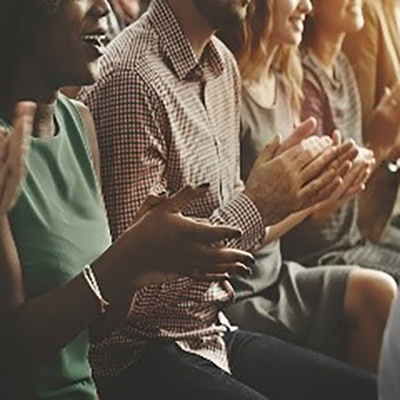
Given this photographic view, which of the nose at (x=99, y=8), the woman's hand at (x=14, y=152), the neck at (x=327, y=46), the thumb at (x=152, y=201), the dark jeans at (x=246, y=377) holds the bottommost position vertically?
the dark jeans at (x=246, y=377)

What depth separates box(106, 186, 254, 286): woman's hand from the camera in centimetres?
109

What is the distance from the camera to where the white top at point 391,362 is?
0.93 meters

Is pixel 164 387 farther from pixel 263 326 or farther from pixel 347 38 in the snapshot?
pixel 347 38

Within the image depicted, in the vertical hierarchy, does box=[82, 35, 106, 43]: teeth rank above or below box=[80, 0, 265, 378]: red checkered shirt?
above

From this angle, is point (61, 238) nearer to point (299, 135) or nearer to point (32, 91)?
point (32, 91)

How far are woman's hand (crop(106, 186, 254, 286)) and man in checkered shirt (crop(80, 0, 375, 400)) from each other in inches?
8.9

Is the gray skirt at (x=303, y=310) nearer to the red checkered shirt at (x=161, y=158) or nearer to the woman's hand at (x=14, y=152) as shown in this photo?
the red checkered shirt at (x=161, y=158)

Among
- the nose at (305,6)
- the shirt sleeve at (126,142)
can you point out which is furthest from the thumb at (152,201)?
the nose at (305,6)

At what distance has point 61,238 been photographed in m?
1.16

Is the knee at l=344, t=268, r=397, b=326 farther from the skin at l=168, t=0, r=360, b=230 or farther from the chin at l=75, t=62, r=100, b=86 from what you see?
the chin at l=75, t=62, r=100, b=86

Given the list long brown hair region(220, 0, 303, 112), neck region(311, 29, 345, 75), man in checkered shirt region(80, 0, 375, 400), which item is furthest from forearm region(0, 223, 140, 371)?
neck region(311, 29, 345, 75)

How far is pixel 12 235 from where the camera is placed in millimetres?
1128

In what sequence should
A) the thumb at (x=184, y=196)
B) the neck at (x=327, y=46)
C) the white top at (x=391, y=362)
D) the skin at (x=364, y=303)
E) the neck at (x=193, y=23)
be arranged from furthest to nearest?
1. the neck at (x=327, y=46)
2. the skin at (x=364, y=303)
3. the neck at (x=193, y=23)
4. the thumb at (x=184, y=196)
5. the white top at (x=391, y=362)

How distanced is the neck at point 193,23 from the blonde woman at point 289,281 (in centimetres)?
25
